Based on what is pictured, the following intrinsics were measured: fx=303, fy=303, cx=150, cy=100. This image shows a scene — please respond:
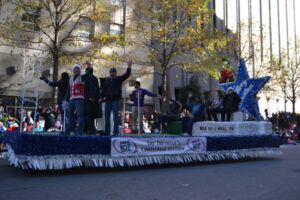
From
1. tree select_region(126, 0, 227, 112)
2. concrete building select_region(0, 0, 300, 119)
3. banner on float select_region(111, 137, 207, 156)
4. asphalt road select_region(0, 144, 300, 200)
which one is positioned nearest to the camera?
asphalt road select_region(0, 144, 300, 200)

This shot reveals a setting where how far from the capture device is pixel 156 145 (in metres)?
7.23

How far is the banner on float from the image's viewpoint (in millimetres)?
6645

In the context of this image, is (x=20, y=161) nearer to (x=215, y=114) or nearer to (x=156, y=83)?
(x=215, y=114)

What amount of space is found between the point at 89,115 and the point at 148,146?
72.8 inches

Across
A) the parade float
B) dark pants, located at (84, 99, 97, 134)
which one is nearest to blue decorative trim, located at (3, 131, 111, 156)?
the parade float

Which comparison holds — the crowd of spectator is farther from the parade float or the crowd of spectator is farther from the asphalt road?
the asphalt road

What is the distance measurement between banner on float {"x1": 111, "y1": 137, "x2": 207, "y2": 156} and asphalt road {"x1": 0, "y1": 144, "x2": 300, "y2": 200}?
467 mm

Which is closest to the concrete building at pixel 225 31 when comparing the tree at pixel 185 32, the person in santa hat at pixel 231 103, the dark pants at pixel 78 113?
the tree at pixel 185 32

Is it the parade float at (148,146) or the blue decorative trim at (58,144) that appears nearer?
the blue decorative trim at (58,144)

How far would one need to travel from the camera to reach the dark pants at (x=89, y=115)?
25.2ft

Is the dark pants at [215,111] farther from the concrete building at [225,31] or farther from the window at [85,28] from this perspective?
the window at [85,28]

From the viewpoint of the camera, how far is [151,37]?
1934 centimetres

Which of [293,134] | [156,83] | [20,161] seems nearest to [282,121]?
[293,134]

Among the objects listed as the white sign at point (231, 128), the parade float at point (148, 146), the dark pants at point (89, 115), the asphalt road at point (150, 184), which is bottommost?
the asphalt road at point (150, 184)
